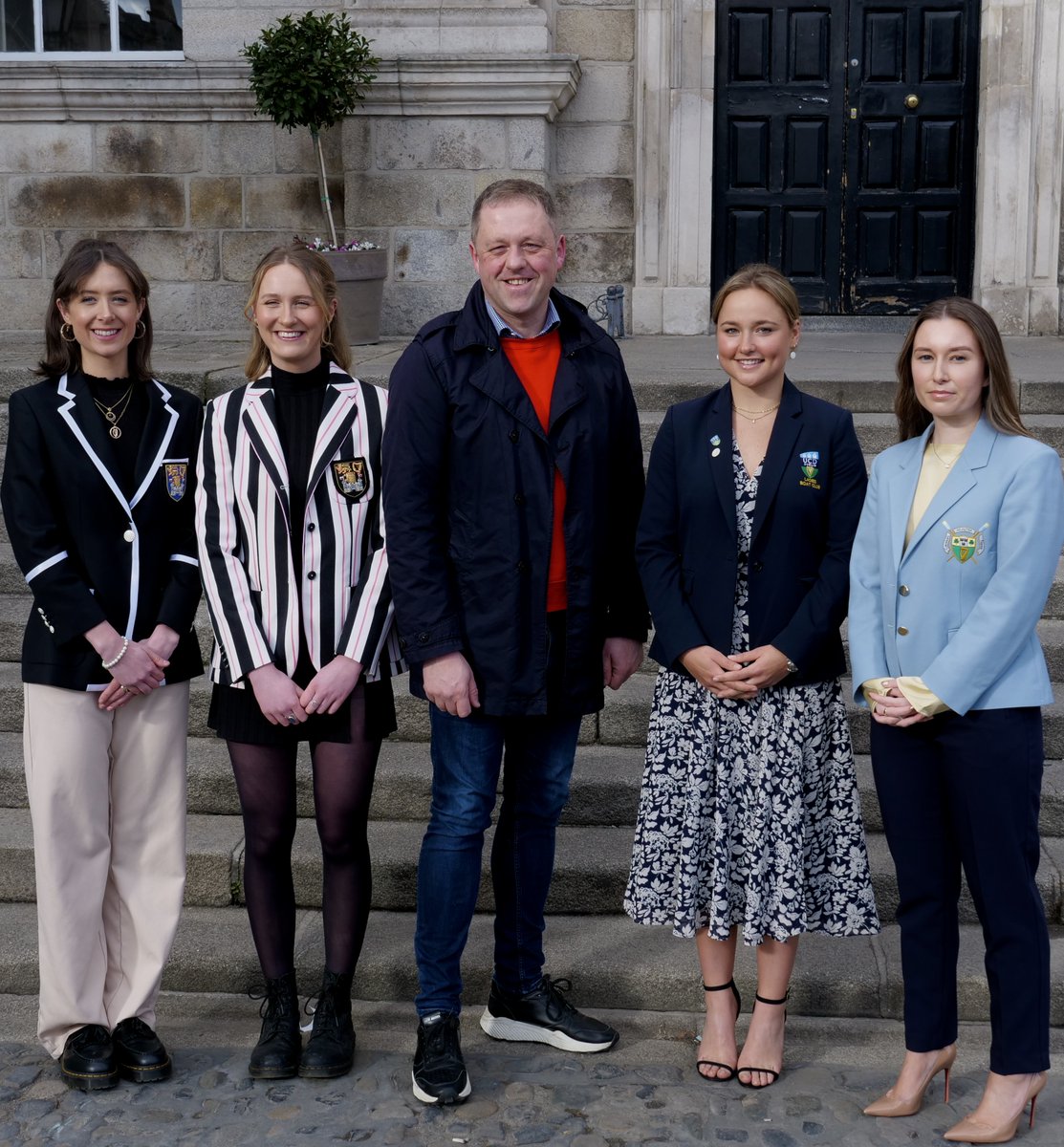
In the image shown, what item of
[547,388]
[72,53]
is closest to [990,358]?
[547,388]

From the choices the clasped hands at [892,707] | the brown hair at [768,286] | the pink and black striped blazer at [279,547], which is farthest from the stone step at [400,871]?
the brown hair at [768,286]

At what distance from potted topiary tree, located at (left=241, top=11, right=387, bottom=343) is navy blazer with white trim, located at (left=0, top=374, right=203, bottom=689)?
15.7 feet

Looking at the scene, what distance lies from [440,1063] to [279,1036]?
40 centimetres

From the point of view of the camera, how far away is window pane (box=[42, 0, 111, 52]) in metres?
9.59

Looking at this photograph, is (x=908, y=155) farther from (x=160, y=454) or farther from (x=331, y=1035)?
(x=331, y=1035)

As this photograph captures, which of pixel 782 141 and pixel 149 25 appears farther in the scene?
pixel 782 141

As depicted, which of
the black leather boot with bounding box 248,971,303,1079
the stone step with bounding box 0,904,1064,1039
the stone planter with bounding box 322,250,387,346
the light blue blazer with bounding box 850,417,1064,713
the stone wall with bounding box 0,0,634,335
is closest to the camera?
the light blue blazer with bounding box 850,417,1064,713

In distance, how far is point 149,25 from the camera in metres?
9.51

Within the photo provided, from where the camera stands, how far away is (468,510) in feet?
11.5

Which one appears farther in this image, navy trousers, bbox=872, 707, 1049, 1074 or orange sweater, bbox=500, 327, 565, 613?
orange sweater, bbox=500, 327, 565, 613

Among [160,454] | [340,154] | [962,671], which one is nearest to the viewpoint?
[962,671]

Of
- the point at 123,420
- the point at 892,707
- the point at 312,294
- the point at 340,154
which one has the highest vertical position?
the point at 340,154

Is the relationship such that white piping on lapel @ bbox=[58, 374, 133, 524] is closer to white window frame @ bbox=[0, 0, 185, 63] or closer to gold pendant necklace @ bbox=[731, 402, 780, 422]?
gold pendant necklace @ bbox=[731, 402, 780, 422]

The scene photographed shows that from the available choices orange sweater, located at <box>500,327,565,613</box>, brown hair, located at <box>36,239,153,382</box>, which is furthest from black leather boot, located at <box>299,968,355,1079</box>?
brown hair, located at <box>36,239,153,382</box>
